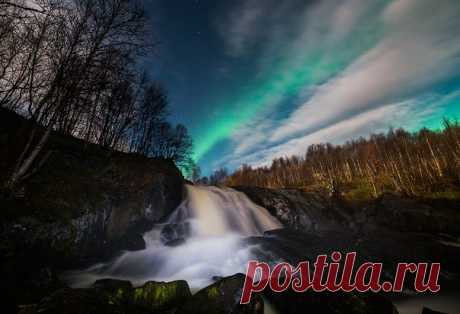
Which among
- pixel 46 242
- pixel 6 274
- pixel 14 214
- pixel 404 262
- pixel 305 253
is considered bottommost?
pixel 404 262

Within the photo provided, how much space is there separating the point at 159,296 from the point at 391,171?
64.2 meters

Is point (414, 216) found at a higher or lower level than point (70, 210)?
lower

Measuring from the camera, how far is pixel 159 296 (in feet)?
17.3

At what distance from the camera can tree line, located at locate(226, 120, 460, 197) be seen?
42.7m

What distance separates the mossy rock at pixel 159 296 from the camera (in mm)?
5105

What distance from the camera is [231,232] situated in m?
15.5

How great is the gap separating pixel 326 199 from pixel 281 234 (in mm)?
17062

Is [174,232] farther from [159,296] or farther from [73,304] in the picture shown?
[73,304]

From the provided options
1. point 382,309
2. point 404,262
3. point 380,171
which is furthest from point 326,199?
point 380,171

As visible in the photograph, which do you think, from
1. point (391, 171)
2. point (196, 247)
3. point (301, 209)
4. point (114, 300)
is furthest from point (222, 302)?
point (391, 171)

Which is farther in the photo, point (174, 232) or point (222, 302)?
point (174, 232)

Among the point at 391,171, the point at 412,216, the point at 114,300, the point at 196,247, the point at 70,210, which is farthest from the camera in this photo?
the point at 391,171

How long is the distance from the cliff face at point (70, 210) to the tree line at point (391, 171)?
30.2 meters

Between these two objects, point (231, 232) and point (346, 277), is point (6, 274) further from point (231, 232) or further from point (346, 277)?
Answer: point (231, 232)
